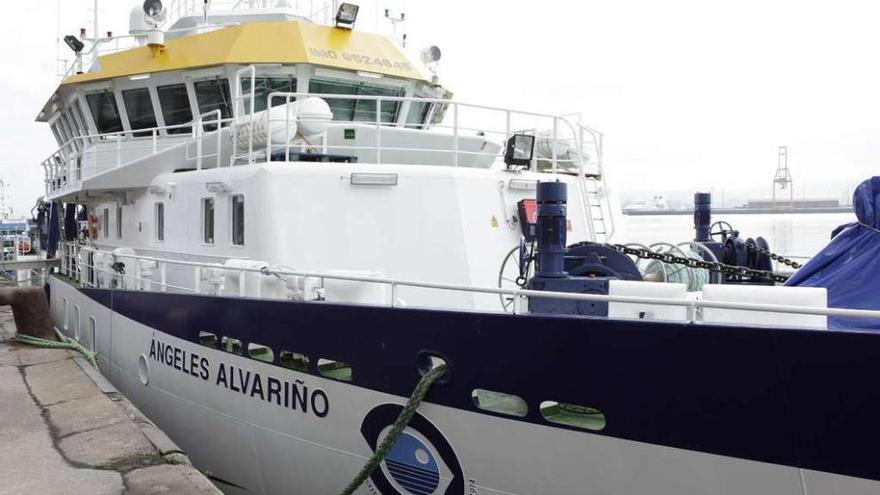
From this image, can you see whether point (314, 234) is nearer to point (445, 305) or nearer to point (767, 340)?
point (445, 305)

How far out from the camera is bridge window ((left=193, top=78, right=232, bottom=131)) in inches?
415

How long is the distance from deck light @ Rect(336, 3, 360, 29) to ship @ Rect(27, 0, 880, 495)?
1.3 inches

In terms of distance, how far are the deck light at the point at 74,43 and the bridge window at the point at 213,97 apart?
16.5 ft

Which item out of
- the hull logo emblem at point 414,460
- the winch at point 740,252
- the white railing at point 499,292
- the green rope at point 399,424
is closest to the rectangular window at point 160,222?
the white railing at point 499,292

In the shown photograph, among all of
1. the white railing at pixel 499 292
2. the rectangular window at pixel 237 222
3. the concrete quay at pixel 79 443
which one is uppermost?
the rectangular window at pixel 237 222

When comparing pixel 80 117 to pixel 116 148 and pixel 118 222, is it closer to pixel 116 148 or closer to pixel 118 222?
pixel 116 148

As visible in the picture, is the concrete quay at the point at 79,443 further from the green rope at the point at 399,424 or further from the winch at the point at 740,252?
the winch at the point at 740,252

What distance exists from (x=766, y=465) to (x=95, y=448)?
526 cm

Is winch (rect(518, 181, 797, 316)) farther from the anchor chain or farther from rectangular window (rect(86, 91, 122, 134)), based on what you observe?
rectangular window (rect(86, 91, 122, 134))

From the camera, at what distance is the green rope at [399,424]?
4621mm

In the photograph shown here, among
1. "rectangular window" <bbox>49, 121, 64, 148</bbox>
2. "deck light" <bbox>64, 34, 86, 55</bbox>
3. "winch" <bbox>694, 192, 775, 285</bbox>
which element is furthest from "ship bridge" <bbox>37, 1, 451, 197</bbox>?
"winch" <bbox>694, 192, 775, 285</bbox>

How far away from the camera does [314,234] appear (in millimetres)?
7102

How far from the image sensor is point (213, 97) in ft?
35.0

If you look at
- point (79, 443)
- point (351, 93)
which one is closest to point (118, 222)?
point (351, 93)
